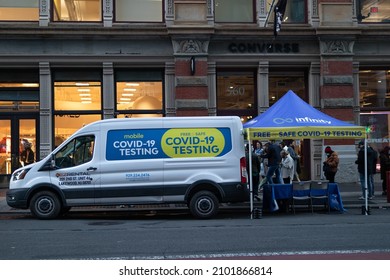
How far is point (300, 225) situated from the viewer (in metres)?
11.3

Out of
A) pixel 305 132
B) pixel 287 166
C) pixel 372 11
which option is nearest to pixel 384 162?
pixel 287 166

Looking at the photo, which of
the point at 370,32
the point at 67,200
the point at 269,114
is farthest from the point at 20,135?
the point at 370,32

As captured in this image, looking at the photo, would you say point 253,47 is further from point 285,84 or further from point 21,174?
point 21,174

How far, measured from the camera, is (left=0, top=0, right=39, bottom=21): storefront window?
63.3 feet

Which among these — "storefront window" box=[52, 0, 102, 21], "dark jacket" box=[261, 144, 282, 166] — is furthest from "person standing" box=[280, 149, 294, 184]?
"storefront window" box=[52, 0, 102, 21]

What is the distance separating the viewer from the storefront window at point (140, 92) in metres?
19.8

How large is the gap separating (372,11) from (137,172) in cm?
1334

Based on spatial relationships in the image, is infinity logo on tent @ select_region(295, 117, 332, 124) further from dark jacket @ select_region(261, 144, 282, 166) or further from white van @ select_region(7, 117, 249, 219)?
white van @ select_region(7, 117, 249, 219)

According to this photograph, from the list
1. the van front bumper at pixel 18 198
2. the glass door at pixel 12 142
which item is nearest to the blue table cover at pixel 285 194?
the van front bumper at pixel 18 198

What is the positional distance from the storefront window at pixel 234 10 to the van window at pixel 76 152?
9.55 metres

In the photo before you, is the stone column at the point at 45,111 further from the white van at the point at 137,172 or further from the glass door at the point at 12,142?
the white van at the point at 137,172

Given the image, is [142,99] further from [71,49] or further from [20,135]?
[20,135]

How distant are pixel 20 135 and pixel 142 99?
4.92 m

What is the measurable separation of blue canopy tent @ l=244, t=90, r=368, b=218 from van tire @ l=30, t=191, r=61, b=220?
4952 millimetres
